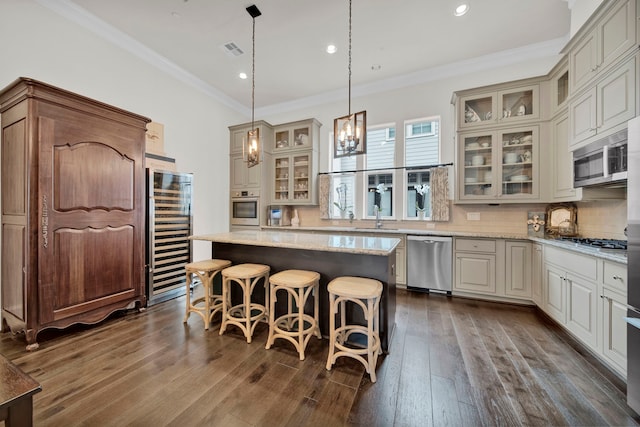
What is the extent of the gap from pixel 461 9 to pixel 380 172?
7.88 ft

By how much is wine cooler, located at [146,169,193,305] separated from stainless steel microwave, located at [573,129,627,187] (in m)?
4.64

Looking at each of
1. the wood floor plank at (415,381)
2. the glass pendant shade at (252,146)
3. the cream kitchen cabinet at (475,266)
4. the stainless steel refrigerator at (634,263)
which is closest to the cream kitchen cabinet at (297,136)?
the glass pendant shade at (252,146)

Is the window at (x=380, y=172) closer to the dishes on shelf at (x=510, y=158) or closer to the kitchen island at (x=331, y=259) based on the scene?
the dishes on shelf at (x=510, y=158)

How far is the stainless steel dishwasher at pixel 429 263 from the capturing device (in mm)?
3555

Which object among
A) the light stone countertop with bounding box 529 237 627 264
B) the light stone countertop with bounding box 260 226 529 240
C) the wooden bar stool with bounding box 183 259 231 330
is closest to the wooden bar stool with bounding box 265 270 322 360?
the wooden bar stool with bounding box 183 259 231 330

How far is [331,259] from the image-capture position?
2.43 metres

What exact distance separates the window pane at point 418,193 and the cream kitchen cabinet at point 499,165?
574 mm

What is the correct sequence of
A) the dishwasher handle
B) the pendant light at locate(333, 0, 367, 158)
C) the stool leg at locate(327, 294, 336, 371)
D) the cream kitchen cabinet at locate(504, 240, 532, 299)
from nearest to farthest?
the stool leg at locate(327, 294, 336, 371) → the pendant light at locate(333, 0, 367, 158) → the cream kitchen cabinet at locate(504, 240, 532, 299) → the dishwasher handle

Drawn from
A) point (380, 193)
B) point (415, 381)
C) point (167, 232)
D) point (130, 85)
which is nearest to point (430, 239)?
point (380, 193)

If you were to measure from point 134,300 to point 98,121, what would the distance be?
2.02 metres

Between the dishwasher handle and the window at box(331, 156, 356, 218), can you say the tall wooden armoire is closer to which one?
the window at box(331, 156, 356, 218)

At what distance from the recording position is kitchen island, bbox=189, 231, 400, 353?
2170 mm

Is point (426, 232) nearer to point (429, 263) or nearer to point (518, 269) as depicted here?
point (429, 263)

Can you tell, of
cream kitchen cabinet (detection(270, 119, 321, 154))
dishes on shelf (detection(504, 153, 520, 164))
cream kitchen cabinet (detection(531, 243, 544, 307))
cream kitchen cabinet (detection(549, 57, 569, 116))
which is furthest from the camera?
cream kitchen cabinet (detection(270, 119, 321, 154))
